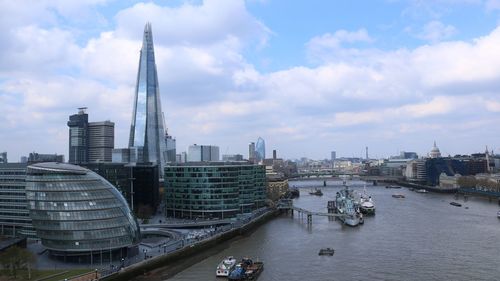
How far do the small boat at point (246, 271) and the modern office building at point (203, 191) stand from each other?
1272 inches

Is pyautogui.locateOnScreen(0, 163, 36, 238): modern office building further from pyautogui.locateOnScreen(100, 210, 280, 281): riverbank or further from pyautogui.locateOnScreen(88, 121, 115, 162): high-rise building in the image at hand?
pyautogui.locateOnScreen(88, 121, 115, 162): high-rise building

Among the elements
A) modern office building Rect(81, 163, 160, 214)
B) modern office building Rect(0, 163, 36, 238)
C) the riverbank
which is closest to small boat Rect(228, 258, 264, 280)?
the riverbank

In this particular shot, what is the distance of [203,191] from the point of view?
74625 mm

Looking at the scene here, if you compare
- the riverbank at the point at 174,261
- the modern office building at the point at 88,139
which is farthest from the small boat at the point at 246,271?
the modern office building at the point at 88,139

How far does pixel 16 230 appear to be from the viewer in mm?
55781

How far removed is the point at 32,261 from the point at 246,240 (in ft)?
82.4

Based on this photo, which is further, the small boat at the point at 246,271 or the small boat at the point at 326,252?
the small boat at the point at 326,252

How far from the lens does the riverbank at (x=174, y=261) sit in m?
39.5

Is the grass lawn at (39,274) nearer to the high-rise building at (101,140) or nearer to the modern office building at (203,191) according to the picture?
the modern office building at (203,191)

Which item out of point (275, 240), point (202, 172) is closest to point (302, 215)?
point (202, 172)

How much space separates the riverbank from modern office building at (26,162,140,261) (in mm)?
3405

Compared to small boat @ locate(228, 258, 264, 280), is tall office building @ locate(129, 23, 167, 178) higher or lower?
higher

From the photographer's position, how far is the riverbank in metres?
39.5

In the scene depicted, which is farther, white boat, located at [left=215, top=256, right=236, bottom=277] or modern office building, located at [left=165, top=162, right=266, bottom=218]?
modern office building, located at [left=165, top=162, right=266, bottom=218]
